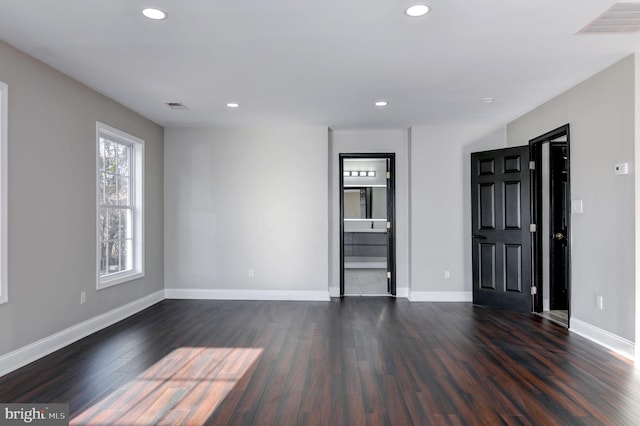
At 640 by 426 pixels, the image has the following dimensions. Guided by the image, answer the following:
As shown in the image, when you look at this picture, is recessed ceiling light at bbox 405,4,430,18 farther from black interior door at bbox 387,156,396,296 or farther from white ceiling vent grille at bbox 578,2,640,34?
black interior door at bbox 387,156,396,296

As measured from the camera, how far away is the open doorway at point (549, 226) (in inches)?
201

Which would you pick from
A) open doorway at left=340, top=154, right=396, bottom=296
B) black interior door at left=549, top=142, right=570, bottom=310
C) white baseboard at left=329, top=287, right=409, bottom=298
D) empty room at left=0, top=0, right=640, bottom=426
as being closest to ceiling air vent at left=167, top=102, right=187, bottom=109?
empty room at left=0, top=0, right=640, bottom=426

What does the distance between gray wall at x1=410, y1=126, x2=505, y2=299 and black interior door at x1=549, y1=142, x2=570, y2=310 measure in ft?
2.87

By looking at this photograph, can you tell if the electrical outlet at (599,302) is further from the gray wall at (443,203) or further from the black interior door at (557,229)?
the gray wall at (443,203)

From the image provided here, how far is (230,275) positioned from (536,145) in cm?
451

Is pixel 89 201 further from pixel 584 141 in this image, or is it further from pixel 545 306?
pixel 545 306

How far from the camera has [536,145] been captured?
507cm

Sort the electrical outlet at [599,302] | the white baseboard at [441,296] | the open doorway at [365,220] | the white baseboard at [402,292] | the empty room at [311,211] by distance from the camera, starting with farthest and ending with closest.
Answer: the open doorway at [365,220] → the white baseboard at [402,292] → the white baseboard at [441,296] → the electrical outlet at [599,302] → the empty room at [311,211]

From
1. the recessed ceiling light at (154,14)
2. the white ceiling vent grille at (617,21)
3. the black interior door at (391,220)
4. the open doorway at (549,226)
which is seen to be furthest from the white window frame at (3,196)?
the open doorway at (549,226)

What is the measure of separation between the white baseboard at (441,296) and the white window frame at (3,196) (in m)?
4.71

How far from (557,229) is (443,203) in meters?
1.47

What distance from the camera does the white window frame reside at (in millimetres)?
3057

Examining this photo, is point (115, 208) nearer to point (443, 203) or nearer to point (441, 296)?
point (443, 203)

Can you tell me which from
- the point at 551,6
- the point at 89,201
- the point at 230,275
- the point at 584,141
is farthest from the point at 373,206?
the point at 551,6
